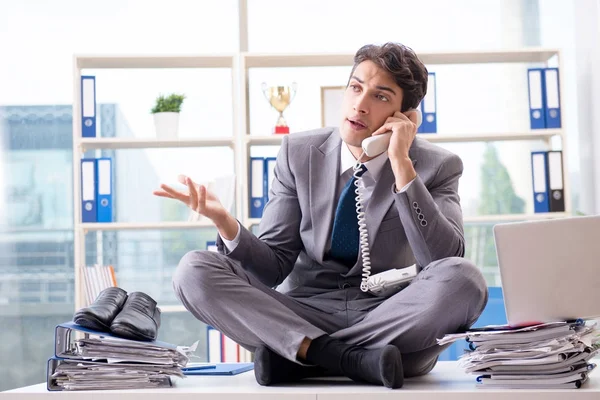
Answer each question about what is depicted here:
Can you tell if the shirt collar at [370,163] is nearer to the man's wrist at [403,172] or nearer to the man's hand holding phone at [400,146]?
the man's hand holding phone at [400,146]

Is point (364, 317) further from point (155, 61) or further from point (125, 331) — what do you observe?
point (155, 61)

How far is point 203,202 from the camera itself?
78.8 inches

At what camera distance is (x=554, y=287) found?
1796 millimetres

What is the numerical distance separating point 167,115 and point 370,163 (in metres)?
2.05

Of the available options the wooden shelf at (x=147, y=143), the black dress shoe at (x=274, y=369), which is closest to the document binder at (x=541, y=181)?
the wooden shelf at (x=147, y=143)

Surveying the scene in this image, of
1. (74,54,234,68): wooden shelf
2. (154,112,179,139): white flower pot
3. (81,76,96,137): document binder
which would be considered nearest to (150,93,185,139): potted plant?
(154,112,179,139): white flower pot

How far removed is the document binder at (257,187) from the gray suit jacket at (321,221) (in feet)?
5.19

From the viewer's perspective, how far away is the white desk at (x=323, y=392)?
166cm

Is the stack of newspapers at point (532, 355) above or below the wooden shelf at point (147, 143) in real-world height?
below

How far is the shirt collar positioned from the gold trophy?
5.72ft

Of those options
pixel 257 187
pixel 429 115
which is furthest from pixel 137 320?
pixel 429 115

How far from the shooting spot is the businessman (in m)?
1.90

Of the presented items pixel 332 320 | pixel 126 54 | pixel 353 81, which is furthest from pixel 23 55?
pixel 332 320

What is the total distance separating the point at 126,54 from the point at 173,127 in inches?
17.4
